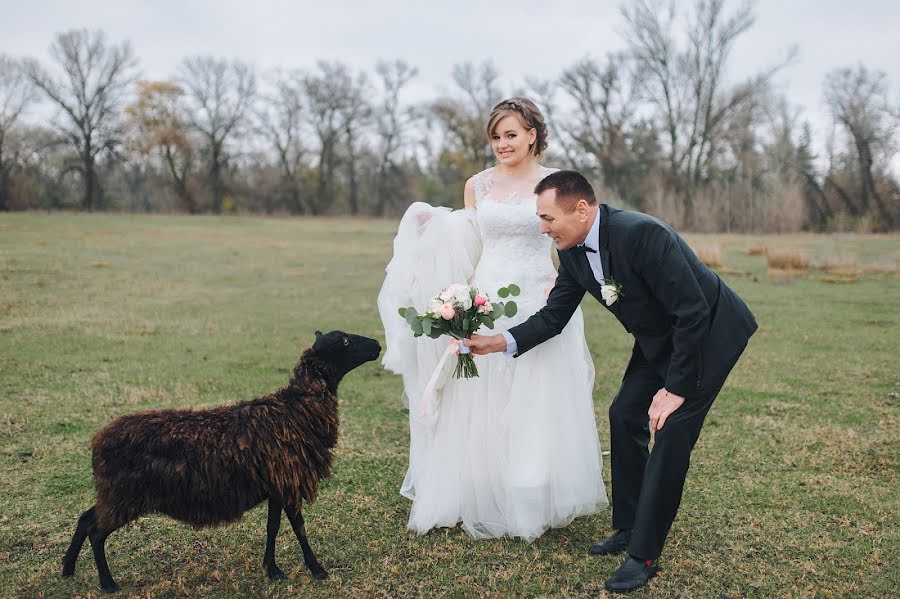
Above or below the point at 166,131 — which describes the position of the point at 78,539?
below

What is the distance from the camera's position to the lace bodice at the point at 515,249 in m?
5.39

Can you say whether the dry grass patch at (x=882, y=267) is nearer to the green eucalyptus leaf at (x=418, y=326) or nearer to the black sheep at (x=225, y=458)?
the green eucalyptus leaf at (x=418, y=326)

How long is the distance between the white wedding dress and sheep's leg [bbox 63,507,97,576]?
2.10m

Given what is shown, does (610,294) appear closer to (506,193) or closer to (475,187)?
(506,193)

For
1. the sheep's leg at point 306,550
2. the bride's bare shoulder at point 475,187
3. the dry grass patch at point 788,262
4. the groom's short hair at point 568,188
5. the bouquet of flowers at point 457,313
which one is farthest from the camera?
the dry grass patch at point 788,262

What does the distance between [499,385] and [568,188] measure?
168 cm

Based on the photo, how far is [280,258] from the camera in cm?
2536

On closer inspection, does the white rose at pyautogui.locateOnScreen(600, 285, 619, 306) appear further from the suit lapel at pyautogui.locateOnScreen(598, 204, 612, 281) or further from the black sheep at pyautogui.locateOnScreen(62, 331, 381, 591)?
the black sheep at pyautogui.locateOnScreen(62, 331, 381, 591)

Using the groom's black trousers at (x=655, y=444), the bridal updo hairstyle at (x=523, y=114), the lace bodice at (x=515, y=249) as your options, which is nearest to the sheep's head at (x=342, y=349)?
the lace bodice at (x=515, y=249)

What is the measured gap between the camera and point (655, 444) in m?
4.34

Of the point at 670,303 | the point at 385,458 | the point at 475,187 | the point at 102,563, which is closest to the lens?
the point at 670,303

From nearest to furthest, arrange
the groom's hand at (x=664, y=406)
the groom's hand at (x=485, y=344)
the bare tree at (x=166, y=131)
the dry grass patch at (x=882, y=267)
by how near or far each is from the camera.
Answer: the groom's hand at (x=664, y=406) → the groom's hand at (x=485, y=344) → the dry grass patch at (x=882, y=267) → the bare tree at (x=166, y=131)

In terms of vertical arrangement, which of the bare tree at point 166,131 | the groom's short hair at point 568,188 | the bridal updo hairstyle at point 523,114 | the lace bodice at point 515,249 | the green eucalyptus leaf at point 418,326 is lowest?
the green eucalyptus leaf at point 418,326

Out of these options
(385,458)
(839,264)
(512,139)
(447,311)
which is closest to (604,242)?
(447,311)
